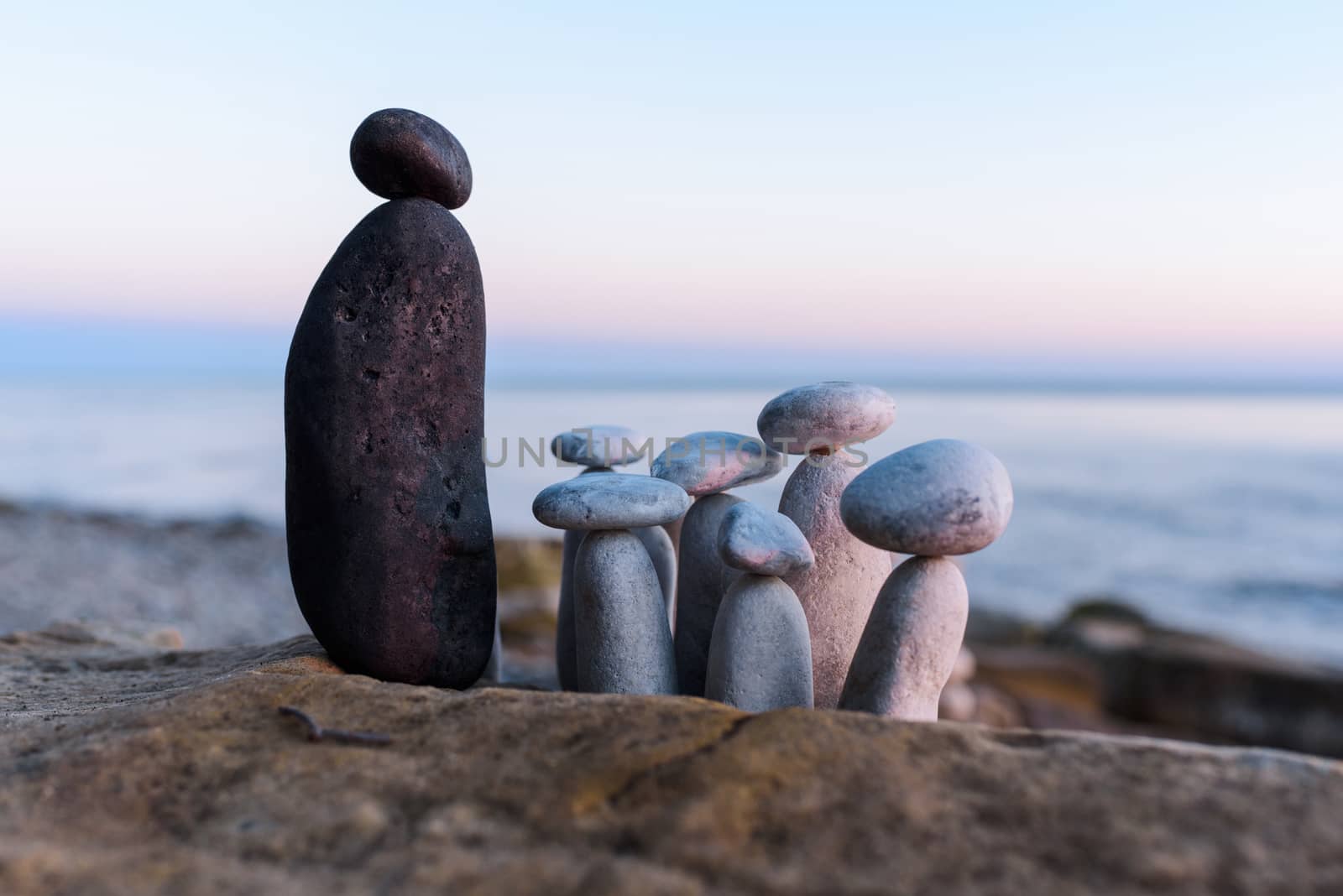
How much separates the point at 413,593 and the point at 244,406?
4150 centimetres

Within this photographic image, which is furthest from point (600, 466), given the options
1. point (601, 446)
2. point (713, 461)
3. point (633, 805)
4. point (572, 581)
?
point (633, 805)

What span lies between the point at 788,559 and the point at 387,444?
55.6 inches

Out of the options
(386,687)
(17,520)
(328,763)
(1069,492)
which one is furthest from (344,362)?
(1069,492)

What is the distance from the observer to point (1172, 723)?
7223 millimetres

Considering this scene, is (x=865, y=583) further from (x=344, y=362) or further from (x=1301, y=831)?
(x=344, y=362)

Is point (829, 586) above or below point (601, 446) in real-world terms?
below

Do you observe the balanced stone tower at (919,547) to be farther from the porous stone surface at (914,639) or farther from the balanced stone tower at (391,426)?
the balanced stone tower at (391,426)

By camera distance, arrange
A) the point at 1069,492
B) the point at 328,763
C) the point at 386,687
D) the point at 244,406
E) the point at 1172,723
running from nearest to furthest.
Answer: the point at 328,763, the point at 386,687, the point at 1172,723, the point at 1069,492, the point at 244,406

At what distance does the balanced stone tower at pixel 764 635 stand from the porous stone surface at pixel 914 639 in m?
0.24

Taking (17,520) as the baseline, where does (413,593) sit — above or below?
above

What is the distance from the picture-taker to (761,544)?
110 inches

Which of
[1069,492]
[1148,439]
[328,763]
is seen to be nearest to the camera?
[328,763]

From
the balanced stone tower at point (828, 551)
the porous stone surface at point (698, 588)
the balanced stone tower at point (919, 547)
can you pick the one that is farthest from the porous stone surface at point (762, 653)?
the porous stone surface at point (698, 588)

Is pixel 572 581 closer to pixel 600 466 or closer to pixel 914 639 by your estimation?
pixel 600 466
